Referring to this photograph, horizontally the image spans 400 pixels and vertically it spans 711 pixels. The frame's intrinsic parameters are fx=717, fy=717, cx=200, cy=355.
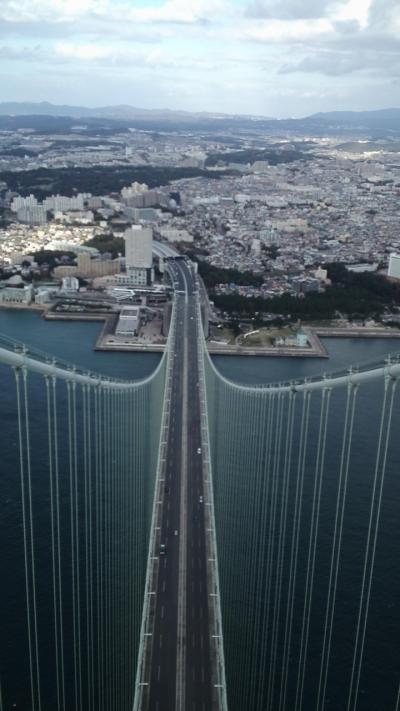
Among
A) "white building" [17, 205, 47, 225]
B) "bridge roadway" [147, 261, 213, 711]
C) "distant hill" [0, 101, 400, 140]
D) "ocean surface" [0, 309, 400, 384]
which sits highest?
"distant hill" [0, 101, 400, 140]

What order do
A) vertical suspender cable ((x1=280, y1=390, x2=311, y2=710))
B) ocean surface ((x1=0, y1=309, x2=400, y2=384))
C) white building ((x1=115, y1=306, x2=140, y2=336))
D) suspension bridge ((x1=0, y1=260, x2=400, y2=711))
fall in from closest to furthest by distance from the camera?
1. suspension bridge ((x1=0, y1=260, x2=400, y2=711))
2. vertical suspender cable ((x1=280, y1=390, x2=311, y2=710))
3. ocean surface ((x1=0, y1=309, x2=400, y2=384))
4. white building ((x1=115, y1=306, x2=140, y2=336))

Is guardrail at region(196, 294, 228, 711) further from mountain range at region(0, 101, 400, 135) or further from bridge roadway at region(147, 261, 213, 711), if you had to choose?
mountain range at region(0, 101, 400, 135)

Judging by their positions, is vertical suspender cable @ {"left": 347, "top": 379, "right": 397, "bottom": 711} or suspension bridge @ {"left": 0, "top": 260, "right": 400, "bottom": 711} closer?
vertical suspender cable @ {"left": 347, "top": 379, "right": 397, "bottom": 711}

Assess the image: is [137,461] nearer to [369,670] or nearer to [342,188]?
[369,670]

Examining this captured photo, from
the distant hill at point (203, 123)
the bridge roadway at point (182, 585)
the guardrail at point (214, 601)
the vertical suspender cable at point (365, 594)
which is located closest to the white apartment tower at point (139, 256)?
the bridge roadway at point (182, 585)

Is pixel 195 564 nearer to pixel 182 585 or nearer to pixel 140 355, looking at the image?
pixel 182 585

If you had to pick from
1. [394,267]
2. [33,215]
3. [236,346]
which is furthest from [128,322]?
[33,215]

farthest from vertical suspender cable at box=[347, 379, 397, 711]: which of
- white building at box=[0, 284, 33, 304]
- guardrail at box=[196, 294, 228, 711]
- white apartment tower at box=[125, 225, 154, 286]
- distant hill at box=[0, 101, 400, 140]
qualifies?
distant hill at box=[0, 101, 400, 140]

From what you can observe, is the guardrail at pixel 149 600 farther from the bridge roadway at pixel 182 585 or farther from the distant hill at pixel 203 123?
the distant hill at pixel 203 123
